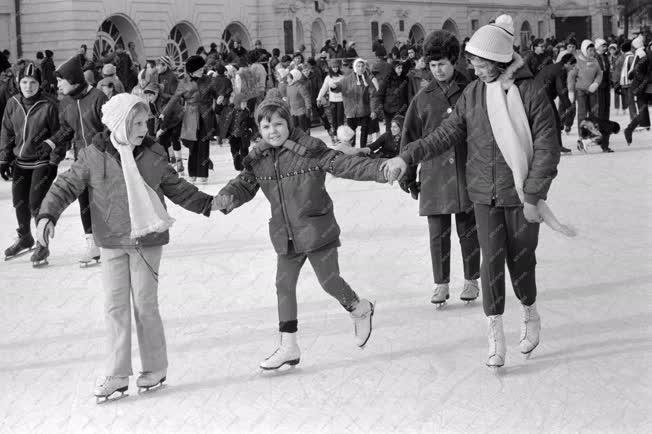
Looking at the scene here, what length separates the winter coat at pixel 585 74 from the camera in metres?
17.1

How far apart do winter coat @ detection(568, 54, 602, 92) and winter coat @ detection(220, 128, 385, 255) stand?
12445mm

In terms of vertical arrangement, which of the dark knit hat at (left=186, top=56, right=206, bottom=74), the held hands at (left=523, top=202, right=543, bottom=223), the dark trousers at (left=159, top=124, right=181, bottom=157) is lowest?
the held hands at (left=523, top=202, right=543, bottom=223)

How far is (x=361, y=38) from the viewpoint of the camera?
1940 inches

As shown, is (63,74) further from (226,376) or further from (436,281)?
(226,376)

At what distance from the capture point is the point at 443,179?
6512 millimetres

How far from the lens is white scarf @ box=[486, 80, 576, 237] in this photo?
5133 millimetres

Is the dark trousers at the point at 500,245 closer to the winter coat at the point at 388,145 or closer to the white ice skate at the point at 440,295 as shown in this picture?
the white ice skate at the point at 440,295

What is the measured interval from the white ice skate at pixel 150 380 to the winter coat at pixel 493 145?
1.38 m

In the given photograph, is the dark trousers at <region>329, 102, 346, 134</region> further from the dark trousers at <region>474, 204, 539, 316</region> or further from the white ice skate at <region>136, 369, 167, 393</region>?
the white ice skate at <region>136, 369, 167, 393</region>

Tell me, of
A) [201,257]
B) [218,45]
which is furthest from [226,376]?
[218,45]

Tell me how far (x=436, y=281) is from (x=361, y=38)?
43.4 metres

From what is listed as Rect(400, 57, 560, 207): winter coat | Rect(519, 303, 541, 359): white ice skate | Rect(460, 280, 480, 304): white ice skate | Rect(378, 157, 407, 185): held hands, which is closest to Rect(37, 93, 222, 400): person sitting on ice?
Rect(378, 157, 407, 185): held hands

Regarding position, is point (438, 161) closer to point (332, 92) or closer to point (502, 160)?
point (502, 160)

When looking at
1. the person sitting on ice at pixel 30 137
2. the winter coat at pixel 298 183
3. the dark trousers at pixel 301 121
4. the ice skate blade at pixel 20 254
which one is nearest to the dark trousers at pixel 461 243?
the winter coat at pixel 298 183
